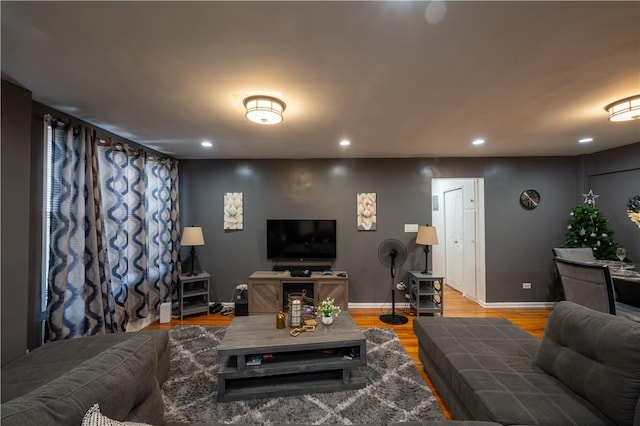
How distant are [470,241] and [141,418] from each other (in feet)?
16.6

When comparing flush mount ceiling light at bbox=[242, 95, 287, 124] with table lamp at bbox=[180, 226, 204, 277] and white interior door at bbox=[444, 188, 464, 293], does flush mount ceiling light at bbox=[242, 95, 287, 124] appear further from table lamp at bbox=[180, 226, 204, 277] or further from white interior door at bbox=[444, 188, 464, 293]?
white interior door at bbox=[444, 188, 464, 293]

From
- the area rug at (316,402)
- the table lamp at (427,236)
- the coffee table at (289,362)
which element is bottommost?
the area rug at (316,402)

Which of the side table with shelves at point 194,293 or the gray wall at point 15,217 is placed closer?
the gray wall at point 15,217

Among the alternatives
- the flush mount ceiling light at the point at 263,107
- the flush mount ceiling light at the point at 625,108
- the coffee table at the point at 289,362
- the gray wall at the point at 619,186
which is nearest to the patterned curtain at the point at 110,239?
the coffee table at the point at 289,362

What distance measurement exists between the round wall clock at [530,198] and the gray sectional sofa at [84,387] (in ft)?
17.3

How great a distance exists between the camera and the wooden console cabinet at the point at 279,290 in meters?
3.85

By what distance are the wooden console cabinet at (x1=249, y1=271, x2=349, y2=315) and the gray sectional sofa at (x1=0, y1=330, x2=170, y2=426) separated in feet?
7.10

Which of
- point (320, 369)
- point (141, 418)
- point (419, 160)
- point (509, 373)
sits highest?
point (419, 160)

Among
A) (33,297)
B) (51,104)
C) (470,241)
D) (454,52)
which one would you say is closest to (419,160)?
(470,241)

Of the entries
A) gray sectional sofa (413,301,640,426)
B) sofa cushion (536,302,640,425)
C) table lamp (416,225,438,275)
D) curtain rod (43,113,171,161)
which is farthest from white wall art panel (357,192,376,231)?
curtain rod (43,113,171,161)

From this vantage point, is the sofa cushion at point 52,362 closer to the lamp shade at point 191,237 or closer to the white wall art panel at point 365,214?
the lamp shade at point 191,237

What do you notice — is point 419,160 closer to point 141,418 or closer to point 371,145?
point 371,145

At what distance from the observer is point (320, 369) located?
213 centimetres

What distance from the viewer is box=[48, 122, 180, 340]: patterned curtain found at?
2.41 meters
